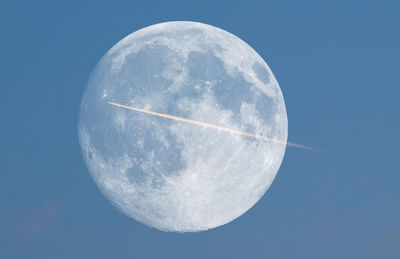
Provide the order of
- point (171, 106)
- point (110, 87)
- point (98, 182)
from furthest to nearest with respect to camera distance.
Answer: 1. point (98, 182)
2. point (110, 87)
3. point (171, 106)

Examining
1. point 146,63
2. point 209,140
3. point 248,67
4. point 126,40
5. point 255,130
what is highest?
point 126,40

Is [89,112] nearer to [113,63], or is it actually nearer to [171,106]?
[113,63]

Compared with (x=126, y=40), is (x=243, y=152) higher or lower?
A: lower

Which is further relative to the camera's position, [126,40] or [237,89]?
[126,40]

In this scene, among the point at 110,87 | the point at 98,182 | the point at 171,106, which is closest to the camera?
the point at 171,106

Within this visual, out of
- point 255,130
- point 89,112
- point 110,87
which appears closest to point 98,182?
point 89,112

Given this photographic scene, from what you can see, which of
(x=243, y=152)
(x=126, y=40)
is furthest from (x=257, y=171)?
(x=126, y=40)
